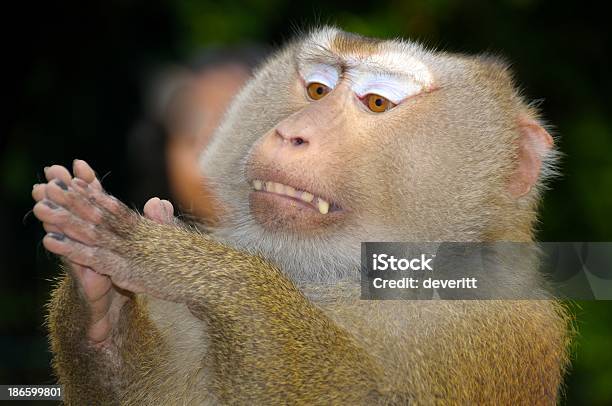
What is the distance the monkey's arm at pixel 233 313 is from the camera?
10.8 ft

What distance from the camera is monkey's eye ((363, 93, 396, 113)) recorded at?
12.8 ft

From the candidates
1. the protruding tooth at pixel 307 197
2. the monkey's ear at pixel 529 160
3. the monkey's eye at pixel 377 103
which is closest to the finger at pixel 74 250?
the protruding tooth at pixel 307 197

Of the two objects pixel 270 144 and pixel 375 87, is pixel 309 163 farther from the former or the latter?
pixel 375 87

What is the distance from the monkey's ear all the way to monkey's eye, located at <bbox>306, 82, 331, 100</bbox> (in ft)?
3.13

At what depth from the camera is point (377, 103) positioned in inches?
155

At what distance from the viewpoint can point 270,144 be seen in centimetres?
A: 375

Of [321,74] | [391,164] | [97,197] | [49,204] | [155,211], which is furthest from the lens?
[321,74]

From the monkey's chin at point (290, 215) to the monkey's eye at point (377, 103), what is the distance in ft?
1.65

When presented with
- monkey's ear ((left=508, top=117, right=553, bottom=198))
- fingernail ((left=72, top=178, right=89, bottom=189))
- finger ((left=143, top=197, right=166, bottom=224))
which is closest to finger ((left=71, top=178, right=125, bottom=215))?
fingernail ((left=72, top=178, right=89, bottom=189))

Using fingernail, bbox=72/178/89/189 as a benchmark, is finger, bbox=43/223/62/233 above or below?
below

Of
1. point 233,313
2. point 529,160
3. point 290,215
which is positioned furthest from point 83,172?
point 529,160

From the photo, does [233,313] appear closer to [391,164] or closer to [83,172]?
[83,172]

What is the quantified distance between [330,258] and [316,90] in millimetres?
922

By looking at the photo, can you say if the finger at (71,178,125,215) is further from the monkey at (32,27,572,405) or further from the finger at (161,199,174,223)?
the finger at (161,199,174,223)
